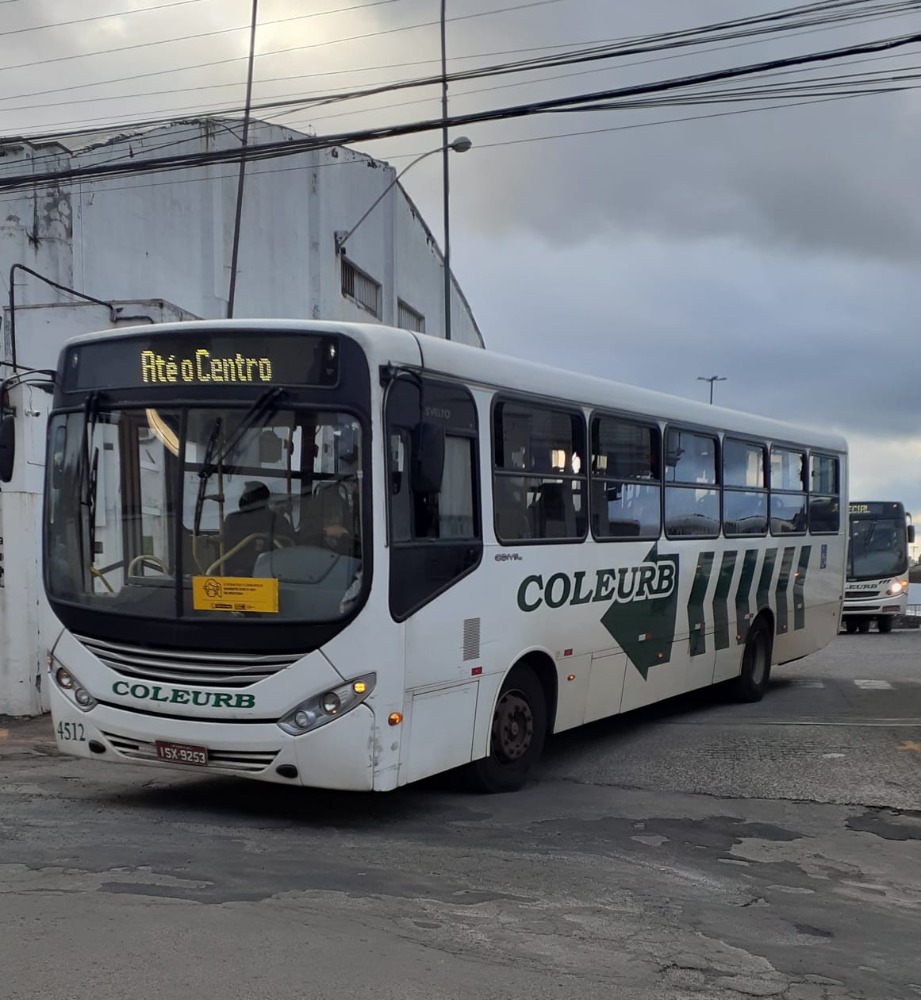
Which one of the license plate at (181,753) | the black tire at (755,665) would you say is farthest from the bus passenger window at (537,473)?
the black tire at (755,665)

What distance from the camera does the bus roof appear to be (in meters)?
6.96

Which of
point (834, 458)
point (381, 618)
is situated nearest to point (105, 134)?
point (834, 458)

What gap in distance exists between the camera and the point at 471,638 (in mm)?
7578

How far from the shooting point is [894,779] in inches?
352

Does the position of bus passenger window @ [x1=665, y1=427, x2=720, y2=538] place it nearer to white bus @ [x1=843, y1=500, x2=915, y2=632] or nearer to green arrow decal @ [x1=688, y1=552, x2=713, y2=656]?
green arrow decal @ [x1=688, y1=552, x2=713, y2=656]

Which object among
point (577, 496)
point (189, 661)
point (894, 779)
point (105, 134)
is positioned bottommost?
point (894, 779)

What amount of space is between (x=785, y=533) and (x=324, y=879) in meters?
8.91

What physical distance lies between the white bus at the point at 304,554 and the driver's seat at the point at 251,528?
1cm

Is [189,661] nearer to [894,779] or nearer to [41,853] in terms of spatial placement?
[41,853]

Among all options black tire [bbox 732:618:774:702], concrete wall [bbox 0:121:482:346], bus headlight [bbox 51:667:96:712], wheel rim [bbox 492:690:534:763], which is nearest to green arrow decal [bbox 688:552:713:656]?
black tire [bbox 732:618:774:702]

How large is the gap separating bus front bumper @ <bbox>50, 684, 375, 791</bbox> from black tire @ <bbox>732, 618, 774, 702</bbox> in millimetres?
7027

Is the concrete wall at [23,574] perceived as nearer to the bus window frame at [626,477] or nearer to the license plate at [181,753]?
the license plate at [181,753]

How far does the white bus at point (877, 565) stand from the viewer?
1033 inches

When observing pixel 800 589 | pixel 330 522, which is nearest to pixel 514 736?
pixel 330 522
